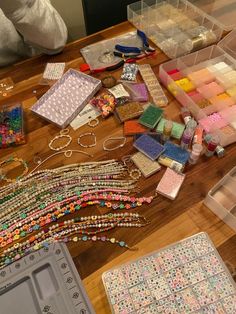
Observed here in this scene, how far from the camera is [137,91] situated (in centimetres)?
83

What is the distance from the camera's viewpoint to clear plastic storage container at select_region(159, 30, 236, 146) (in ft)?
2.43

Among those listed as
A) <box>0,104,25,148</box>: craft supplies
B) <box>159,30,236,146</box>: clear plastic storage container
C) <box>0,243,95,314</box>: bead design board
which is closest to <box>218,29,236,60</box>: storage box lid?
<box>159,30,236,146</box>: clear plastic storage container

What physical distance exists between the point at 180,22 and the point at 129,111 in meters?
0.46

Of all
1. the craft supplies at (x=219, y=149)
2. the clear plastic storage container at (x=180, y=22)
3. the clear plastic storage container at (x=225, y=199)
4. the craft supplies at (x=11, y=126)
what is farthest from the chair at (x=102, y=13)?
the clear plastic storage container at (x=225, y=199)

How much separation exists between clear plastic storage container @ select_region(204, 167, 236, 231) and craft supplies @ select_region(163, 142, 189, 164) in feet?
0.34

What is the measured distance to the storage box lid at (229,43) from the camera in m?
0.91

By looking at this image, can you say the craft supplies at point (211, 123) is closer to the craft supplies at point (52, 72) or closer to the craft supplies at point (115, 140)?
the craft supplies at point (115, 140)

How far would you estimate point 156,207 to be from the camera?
635 mm

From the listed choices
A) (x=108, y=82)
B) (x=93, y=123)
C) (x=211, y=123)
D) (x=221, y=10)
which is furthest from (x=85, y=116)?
(x=221, y=10)

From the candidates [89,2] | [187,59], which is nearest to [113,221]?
[187,59]

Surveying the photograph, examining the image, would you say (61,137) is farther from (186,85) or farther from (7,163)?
(186,85)

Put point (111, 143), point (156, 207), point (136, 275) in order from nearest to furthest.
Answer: point (136, 275) → point (156, 207) → point (111, 143)

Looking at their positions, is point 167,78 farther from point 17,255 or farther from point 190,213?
point 17,255

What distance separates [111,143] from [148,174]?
146 mm
